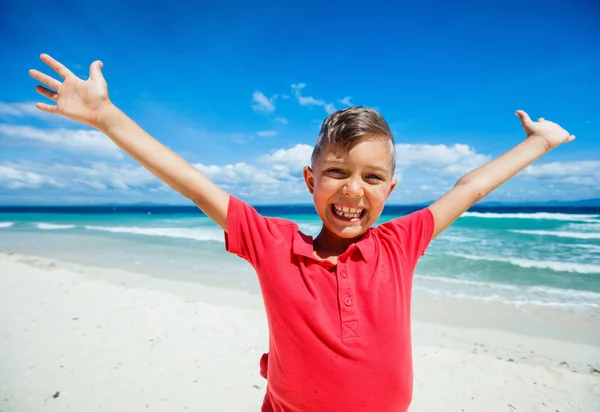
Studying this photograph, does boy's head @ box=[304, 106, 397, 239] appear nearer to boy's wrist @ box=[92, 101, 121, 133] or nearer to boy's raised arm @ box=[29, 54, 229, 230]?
boy's raised arm @ box=[29, 54, 229, 230]

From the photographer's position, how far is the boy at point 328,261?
1.41 m

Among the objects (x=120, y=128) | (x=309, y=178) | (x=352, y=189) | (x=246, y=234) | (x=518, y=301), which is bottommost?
(x=518, y=301)

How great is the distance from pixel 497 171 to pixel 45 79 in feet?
8.03

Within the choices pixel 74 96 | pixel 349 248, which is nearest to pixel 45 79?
pixel 74 96

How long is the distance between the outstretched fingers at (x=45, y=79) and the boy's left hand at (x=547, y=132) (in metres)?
2.71

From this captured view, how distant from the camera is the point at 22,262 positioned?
9766 mm

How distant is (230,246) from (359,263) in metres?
0.61

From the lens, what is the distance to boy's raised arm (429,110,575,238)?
195 cm

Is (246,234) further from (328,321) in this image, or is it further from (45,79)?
(45,79)

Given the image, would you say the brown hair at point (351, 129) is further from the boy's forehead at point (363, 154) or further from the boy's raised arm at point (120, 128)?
the boy's raised arm at point (120, 128)

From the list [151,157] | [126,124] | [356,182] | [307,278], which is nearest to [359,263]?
[307,278]

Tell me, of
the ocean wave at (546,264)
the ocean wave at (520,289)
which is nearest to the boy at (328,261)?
the ocean wave at (520,289)

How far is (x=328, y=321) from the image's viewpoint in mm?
1423

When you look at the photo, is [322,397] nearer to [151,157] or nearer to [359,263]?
[359,263]
